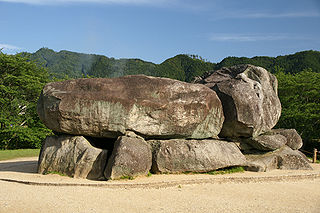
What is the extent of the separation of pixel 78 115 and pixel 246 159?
22.9 ft

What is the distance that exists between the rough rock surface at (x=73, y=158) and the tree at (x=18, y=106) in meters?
10.5

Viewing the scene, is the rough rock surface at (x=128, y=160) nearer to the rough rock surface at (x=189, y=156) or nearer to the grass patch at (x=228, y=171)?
the rough rock surface at (x=189, y=156)

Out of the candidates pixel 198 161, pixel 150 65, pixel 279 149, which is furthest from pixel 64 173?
pixel 150 65

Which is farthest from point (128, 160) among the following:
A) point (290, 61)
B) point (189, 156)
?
point (290, 61)

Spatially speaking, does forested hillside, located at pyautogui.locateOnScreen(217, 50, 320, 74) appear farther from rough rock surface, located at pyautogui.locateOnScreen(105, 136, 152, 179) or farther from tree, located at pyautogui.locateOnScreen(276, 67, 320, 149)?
rough rock surface, located at pyautogui.locateOnScreen(105, 136, 152, 179)

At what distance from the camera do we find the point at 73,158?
1043 cm

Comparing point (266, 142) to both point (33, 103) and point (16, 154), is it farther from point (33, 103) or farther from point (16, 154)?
point (33, 103)

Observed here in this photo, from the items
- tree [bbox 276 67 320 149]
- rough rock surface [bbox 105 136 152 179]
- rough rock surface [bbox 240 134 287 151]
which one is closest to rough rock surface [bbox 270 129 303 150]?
rough rock surface [bbox 240 134 287 151]

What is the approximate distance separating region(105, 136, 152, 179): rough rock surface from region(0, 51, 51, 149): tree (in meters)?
12.6

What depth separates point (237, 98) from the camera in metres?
11.8

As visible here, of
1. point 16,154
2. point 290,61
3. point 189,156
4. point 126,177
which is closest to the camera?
point 126,177

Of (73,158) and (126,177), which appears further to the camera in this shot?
(73,158)

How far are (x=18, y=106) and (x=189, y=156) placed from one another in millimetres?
15550

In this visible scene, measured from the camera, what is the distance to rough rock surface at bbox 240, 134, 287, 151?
1255 cm
